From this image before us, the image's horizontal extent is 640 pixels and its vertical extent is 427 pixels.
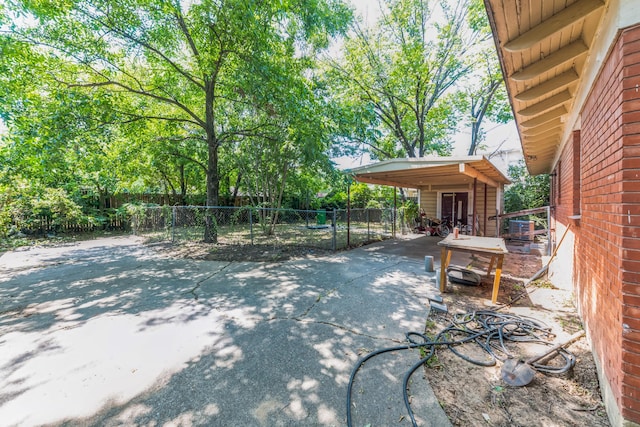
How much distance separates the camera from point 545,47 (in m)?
2.44

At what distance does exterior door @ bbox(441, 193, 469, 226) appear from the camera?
1180cm

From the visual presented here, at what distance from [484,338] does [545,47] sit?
299cm

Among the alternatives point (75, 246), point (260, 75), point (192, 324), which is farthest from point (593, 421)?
point (75, 246)

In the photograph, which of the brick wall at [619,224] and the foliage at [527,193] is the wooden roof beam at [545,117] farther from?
the foliage at [527,193]

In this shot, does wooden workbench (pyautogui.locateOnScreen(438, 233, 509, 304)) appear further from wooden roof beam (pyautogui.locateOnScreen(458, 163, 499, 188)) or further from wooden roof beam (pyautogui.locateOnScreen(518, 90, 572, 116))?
wooden roof beam (pyautogui.locateOnScreen(458, 163, 499, 188))

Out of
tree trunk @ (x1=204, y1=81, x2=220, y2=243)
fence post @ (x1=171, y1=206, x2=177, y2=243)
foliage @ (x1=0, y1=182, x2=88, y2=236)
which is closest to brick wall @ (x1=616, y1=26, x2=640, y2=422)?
tree trunk @ (x1=204, y1=81, x2=220, y2=243)

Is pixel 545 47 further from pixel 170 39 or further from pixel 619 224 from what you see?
pixel 170 39

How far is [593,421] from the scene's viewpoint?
5.48 ft

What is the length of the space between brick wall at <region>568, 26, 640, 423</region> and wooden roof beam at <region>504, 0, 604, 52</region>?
16.0 inches

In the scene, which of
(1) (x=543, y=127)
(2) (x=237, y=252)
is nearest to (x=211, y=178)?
(2) (x=237, y=252)

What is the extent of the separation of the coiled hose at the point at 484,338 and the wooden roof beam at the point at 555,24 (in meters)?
2.78

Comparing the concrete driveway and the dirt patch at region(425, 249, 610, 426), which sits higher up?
the concrete driveway

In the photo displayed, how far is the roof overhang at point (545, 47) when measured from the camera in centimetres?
194

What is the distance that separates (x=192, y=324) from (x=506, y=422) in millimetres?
3046
